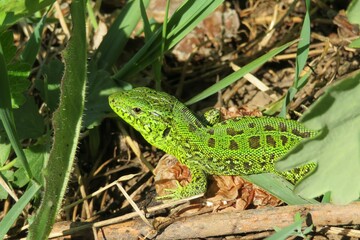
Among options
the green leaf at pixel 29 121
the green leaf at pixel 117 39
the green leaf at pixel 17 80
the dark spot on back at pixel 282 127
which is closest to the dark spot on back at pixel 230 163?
the dark spot on back at pixel 282 127

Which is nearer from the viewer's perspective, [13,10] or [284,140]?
[13,10]

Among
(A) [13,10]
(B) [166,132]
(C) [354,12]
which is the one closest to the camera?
(C) [354,12]

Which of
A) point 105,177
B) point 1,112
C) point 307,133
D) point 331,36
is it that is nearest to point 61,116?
point 1,112

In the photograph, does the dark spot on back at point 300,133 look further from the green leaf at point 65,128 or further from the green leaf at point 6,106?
the green leaf at point 6,106

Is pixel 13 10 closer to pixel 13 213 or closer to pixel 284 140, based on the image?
pixel 13 213

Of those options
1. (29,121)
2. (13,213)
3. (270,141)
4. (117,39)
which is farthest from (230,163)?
(13,213)

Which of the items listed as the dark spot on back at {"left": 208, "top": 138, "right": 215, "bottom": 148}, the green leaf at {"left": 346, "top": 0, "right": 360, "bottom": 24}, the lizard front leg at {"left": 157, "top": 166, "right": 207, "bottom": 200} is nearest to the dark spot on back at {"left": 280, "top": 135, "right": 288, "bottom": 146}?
the dark spot on back at {"left": 208, "top": 138, "right": 215, "bottom": 148}

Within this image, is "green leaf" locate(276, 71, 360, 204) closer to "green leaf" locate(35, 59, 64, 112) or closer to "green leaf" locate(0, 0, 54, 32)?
"green leaf" locate(0, 0, 54, 32)
